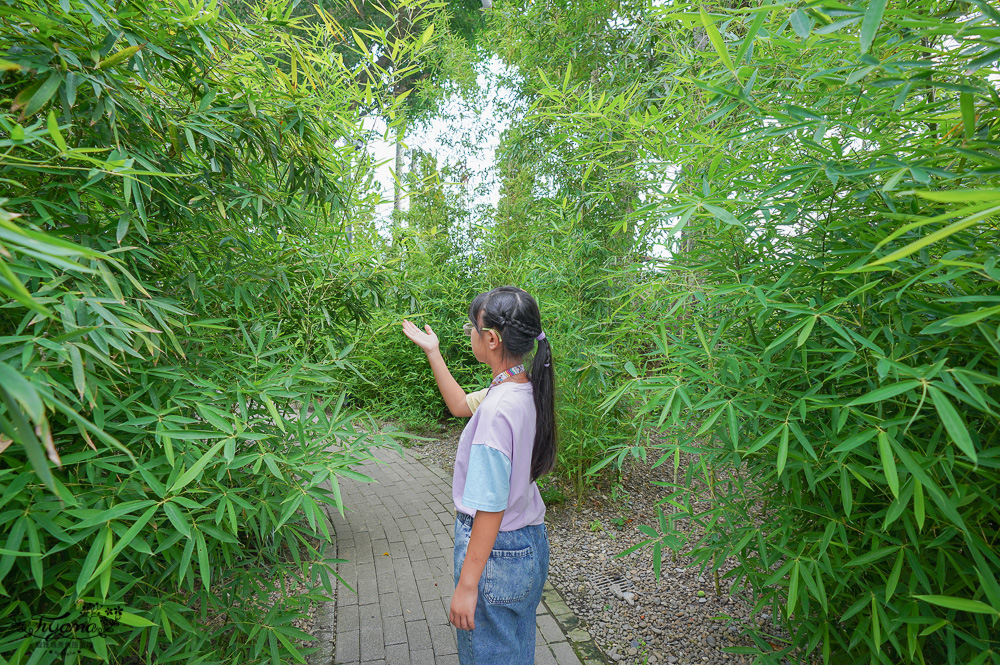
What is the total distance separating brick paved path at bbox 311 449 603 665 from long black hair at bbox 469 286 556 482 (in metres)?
1.07

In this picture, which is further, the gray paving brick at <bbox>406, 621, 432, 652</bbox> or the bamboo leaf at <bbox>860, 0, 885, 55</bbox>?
the gray paving brick at <bbox>406, 621, 432, 652</bbox>

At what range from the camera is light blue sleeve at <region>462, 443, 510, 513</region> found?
1282 millimetres

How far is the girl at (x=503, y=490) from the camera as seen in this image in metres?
1.30

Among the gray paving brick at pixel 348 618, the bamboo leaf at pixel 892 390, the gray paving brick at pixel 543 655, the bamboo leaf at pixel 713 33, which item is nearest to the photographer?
the bamboo leaf at pixel 892 390

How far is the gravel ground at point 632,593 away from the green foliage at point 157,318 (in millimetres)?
1386

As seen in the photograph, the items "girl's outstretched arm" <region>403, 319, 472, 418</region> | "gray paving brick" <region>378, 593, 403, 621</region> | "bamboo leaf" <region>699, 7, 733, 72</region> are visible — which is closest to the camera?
"bamboo leaf" <region>699, 7, 733, 72</region>

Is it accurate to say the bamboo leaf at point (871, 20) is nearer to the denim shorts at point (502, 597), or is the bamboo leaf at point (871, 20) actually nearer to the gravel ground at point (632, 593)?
the denim shorts at point (502, 597)

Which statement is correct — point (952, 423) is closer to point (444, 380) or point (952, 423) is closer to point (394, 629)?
point (444, 380)

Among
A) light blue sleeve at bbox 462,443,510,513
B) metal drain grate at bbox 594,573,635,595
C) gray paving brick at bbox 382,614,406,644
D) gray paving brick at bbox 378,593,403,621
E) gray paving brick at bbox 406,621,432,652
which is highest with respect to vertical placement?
light blue sleeve at bbox 462,443,510,513

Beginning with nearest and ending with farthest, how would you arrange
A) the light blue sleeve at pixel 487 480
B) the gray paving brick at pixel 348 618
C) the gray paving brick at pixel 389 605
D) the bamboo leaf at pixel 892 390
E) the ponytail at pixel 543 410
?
1. the bamboo leaf at pixel 892 390
2. the light blue sleeve at pixel 487 480
3. the ponytail at pixel 543 410
4. the gray paving brick at pixel 348 618
5. the gray paving brick at pixel 389 605

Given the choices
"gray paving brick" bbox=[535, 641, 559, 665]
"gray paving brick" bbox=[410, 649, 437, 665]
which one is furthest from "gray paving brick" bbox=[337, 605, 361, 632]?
"gray paving brick" bbox=[535, 641, 559, 665]

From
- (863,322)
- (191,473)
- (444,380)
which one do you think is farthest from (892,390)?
(191,473)

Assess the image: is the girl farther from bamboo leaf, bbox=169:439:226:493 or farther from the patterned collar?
bamboo leaf, bbox=169:439:226:493

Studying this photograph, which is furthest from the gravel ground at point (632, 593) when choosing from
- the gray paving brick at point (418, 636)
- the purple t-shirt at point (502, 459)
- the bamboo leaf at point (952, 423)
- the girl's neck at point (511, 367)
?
the bamboo leaf at point (952, 423)
